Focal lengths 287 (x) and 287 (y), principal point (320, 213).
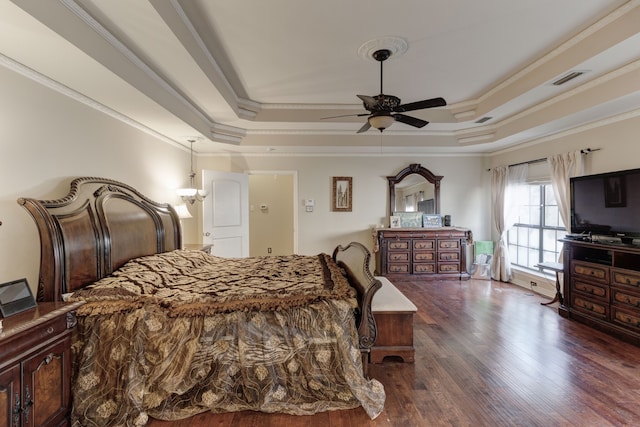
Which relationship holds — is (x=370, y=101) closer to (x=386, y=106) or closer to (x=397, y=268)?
(x=386, y=106)

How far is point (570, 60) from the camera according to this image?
2686 mm

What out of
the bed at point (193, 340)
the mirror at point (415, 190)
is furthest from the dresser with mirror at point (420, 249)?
the bed at point (193, 340)

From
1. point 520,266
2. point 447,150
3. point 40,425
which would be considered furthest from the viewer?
point 447,150

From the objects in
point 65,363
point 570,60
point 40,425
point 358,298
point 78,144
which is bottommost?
point 40,425

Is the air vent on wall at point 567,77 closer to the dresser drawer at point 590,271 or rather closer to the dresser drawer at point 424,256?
the dresser drawer at point 590,271

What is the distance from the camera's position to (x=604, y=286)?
122 inches

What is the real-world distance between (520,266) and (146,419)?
223 inches

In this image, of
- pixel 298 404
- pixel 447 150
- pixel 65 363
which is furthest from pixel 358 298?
pixel 447 150

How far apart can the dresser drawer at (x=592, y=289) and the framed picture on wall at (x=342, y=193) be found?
3440 mm

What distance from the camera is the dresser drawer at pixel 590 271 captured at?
309 centimetres

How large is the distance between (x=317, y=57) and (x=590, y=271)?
3.82 meters

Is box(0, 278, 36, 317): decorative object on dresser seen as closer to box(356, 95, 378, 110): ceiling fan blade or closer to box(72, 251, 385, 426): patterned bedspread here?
box(72, 251, 385, 426): patterned bedspread

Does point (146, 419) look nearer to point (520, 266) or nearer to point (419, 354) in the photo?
point (419, 354)

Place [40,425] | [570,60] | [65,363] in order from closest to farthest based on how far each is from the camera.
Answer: [40,425] → [65,363] → [570,60]
